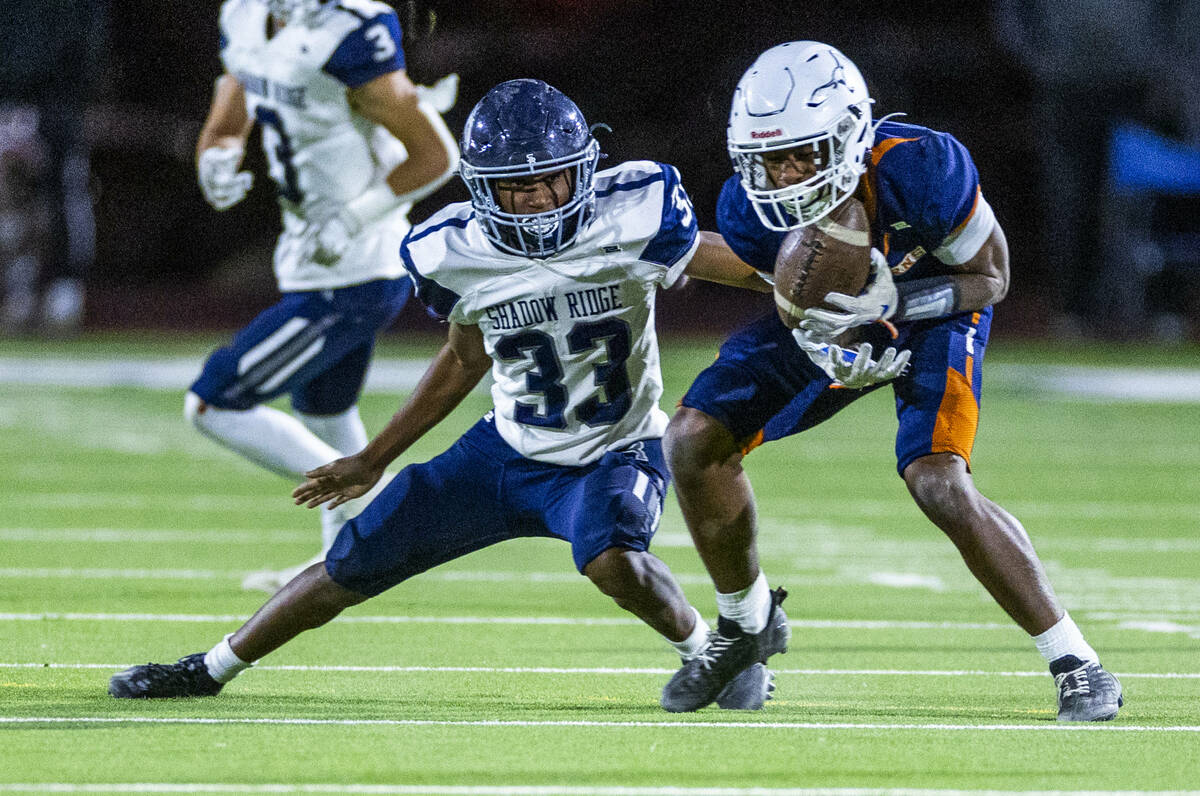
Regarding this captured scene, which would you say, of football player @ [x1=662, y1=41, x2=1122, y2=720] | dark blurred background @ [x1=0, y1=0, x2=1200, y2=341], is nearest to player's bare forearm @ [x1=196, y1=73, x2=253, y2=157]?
football player @ [x1=662, y1=41, x2=1122, y2=720]

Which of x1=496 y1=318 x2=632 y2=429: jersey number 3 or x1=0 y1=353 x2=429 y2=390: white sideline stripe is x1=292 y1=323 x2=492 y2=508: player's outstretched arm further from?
x1=0 y1=353 x2=429 y2=390: white sideline stripe

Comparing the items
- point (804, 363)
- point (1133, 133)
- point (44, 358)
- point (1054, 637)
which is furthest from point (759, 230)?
point (1133, 133)

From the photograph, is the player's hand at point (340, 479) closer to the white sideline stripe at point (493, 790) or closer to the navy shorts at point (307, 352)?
the white sideline stripe at point (493, 790)

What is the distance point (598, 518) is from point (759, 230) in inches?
29.0

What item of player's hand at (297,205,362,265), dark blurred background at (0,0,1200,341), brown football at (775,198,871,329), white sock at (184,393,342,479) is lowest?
dark blurred background at (0,0,1200,341)

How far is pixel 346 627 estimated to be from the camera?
523 centimetres

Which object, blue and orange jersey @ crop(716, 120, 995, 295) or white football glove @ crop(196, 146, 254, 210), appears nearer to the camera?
blue and orange jersey @ crop(716, 120, 995, 295)

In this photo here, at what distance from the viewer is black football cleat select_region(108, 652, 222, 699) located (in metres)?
4.04

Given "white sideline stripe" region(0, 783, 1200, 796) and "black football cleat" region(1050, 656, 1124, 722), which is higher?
"white sideline stripe" region(0, 783, 1200, 796)

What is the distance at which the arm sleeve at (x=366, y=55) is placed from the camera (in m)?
5.89

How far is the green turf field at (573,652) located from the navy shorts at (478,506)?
1.00 ft

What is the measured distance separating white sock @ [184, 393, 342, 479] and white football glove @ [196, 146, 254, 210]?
29.3 inches

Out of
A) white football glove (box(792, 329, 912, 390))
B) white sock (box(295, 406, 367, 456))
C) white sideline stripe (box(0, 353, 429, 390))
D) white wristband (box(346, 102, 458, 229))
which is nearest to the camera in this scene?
white football glove (box(792, 329, 912, 390))

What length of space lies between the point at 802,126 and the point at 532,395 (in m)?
0.81
